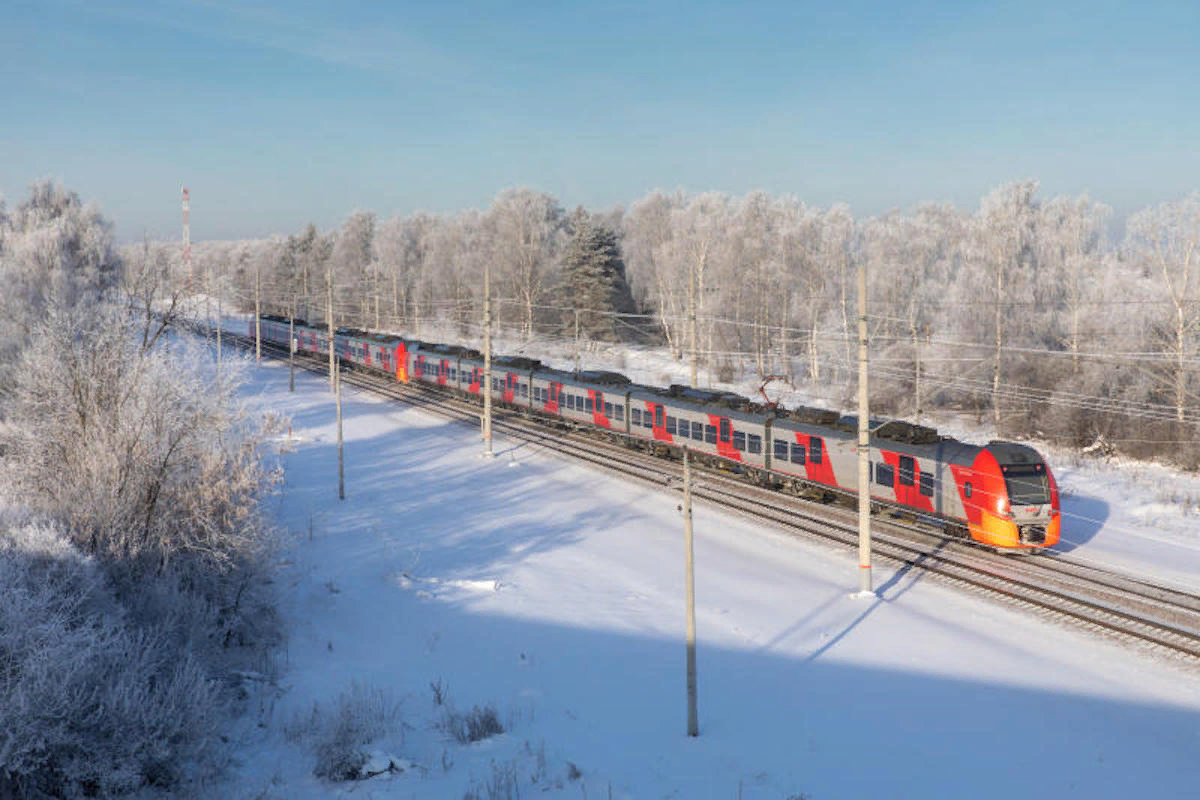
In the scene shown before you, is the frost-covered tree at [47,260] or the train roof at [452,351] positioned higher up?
the frost-covered tree at [47,260]

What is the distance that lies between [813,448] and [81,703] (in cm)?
1871

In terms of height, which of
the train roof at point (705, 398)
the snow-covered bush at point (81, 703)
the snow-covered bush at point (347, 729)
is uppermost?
the train roof at point (705, 398)

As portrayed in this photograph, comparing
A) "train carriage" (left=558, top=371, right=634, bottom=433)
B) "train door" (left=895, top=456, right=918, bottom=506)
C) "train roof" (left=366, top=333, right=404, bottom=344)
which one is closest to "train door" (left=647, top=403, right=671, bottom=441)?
"train carriage" (left=558, top=371, right=634, bottom=433)

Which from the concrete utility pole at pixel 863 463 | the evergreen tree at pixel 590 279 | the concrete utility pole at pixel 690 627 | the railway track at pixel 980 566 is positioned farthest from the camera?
A: the evergreen tree at pixel 590 279

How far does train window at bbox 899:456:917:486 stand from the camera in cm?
2086

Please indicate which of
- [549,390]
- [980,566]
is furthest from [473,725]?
[549,390]

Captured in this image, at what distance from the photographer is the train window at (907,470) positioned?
2086 cm

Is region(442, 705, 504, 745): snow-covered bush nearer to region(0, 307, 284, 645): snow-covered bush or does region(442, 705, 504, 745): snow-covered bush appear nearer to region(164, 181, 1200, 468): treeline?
region(0, 307, 284, 645): snow-covered bush

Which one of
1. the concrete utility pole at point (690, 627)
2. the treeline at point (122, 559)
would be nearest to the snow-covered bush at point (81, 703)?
the treeline at point (122, 559)

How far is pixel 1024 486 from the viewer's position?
739 inches

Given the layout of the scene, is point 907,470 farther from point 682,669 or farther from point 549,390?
point 549,390

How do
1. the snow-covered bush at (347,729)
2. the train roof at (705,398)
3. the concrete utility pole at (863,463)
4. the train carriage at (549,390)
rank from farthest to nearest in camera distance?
1. the train carriage at (549,390)
2. the train roof at (705,398)
3. the concrete utility pole at (863,463)
4. the snow-covered bush at (347,729)

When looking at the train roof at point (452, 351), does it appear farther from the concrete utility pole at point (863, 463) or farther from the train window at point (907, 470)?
the concrete utility pole at point (863, 463)

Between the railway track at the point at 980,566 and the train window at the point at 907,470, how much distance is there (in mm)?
1567
